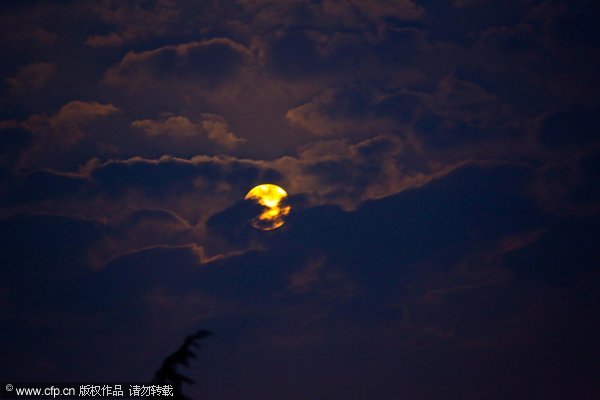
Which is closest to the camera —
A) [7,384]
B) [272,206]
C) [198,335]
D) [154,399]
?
[154,399]

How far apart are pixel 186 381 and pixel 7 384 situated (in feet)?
60.3

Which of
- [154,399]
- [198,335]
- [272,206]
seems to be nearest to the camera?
[154,399]

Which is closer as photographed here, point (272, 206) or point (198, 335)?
point (198, 335)

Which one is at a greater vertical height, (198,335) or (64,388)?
(64,388)

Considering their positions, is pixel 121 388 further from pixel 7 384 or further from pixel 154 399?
pixel 154 399

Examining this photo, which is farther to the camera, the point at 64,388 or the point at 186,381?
the point at 64,388

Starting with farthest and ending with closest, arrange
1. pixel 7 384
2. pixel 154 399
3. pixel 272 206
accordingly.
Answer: pixel 272 206
pixel 7 384
pixel 154 399

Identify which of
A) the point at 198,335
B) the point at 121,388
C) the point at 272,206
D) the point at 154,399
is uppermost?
the point at 272,206

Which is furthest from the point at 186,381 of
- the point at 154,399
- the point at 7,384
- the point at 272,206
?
the point at 272,206

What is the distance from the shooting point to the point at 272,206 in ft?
233

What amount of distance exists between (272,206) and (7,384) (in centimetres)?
4579

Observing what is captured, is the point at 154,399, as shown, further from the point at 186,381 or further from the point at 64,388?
the point at 64,388

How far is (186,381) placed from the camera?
13555mm

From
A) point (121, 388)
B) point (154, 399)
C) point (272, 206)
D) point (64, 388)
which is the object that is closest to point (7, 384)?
point (64, 388)
